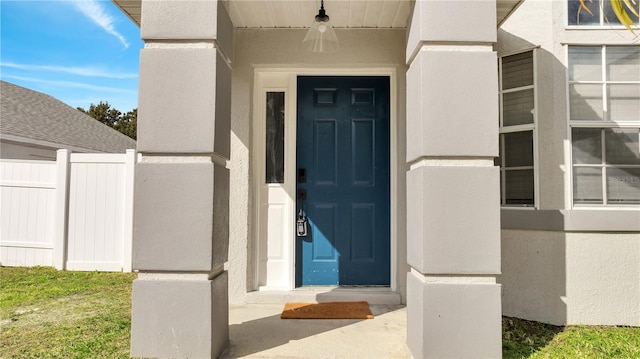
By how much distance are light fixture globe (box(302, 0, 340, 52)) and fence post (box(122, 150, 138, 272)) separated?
11.6ft

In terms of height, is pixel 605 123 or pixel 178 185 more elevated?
pixel 605 123

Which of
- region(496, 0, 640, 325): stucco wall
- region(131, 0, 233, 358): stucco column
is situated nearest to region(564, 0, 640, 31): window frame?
region(496, 0, 640, 325): stucco wall

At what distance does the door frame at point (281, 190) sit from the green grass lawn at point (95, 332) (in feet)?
4.52

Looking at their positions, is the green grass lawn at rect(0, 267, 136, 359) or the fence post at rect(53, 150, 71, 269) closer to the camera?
the green grass lawn at rect(0, 267, 136, 359)

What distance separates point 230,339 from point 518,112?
3.39m

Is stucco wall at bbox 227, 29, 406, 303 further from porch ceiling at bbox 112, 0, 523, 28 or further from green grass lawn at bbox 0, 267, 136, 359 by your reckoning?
green grass lawn at bbox 0, 267, 136, 359

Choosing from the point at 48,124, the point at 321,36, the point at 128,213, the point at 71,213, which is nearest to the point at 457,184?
the point at 321,36

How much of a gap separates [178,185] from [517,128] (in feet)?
10.4

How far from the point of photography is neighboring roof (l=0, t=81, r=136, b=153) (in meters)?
10.0

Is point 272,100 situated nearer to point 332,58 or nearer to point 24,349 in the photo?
point 332,58

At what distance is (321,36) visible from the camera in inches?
146

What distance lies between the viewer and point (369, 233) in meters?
4.21

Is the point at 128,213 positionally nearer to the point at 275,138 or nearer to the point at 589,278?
the point at 275,138

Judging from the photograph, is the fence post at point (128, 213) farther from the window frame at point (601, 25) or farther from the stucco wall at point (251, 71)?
the window frame at point (601, 25)
